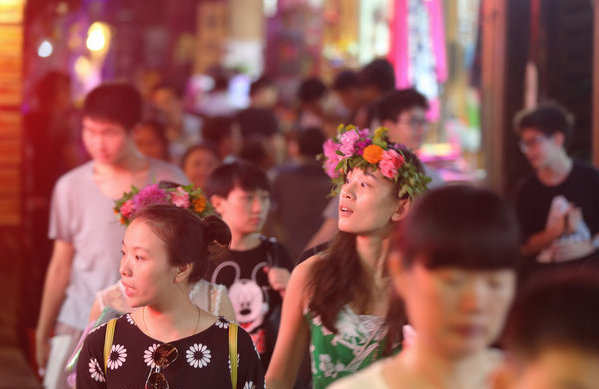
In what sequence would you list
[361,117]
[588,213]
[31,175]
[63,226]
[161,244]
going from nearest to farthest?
[161,244], [63,226], [588,213], [361,117], [31,175]

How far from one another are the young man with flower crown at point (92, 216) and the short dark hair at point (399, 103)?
1.56 meters

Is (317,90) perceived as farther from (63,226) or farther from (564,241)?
(63,226)

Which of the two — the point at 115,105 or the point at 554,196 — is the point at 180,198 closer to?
the point at 115,105

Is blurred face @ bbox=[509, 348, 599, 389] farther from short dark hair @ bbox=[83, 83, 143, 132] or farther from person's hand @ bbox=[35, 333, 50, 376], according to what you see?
person's hand @ bbox=[35, 333, 50, 376]

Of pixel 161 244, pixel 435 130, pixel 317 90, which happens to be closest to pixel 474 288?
pixel 161 244

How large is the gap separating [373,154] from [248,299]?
1397mm

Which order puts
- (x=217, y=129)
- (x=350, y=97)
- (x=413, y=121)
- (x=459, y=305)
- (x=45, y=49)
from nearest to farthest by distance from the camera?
1. (x=459, y=305)
2. (x=413, y=121)
3. (x=45, y=49)
4. (x=217, y=129)
5. (x=350, y=97)

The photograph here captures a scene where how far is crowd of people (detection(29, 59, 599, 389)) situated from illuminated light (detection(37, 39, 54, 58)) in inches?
67.6

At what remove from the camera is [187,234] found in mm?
3977

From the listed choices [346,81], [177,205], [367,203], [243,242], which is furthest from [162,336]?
[346,81]

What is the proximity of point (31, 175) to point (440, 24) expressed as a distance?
539cm

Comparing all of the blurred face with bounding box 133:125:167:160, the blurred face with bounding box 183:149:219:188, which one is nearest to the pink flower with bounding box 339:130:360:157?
the blurred face with bounding box 183:149:219:188

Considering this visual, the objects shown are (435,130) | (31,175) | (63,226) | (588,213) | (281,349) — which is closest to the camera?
(281,349)

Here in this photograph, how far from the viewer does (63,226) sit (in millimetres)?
6098
